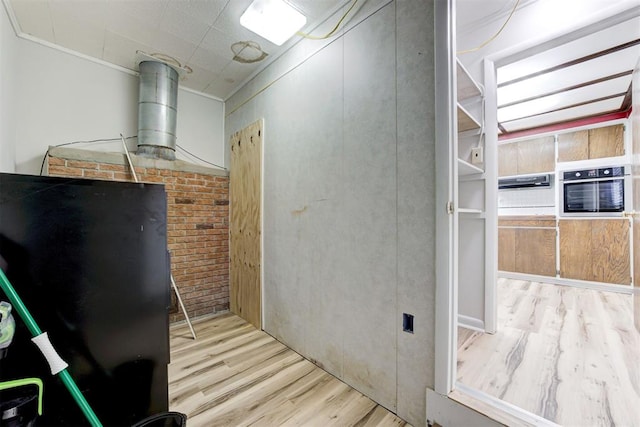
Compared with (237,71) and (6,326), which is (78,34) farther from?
(6,326)

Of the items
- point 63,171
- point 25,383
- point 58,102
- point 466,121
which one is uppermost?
point 58,102

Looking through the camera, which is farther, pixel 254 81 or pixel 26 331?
pixel 254 81

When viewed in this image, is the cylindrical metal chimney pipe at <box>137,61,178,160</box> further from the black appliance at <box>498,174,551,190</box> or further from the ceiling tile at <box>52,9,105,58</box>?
the black appliance at <box>498,174,551,190</box>

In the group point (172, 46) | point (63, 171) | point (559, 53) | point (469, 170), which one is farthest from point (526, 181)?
point (63, 171)

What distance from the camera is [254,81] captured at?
276 centimetres

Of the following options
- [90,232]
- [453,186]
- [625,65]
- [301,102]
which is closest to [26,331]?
[90,232]

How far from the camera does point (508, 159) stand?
4383mm

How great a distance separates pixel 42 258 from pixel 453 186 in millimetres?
1757

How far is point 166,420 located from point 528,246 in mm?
4889

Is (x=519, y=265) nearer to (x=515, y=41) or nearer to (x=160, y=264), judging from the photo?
(x=515, y=41)

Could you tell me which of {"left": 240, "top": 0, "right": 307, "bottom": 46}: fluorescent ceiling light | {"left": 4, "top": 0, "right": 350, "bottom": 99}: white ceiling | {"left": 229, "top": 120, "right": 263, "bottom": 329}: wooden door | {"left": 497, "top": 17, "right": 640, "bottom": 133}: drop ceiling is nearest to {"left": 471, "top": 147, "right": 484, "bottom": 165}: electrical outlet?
{"left": 497, "top": 17, "right": 640, "bottom": 133}: drop ceiling

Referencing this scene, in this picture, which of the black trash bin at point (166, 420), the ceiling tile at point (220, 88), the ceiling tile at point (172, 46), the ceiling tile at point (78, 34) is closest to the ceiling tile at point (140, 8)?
the ceiling tile at point (172, 46)

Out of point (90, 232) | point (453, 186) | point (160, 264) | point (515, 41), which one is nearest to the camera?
point (90, 232)

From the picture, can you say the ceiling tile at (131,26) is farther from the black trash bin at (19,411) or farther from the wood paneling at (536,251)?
the wood paneling at (536,251)
